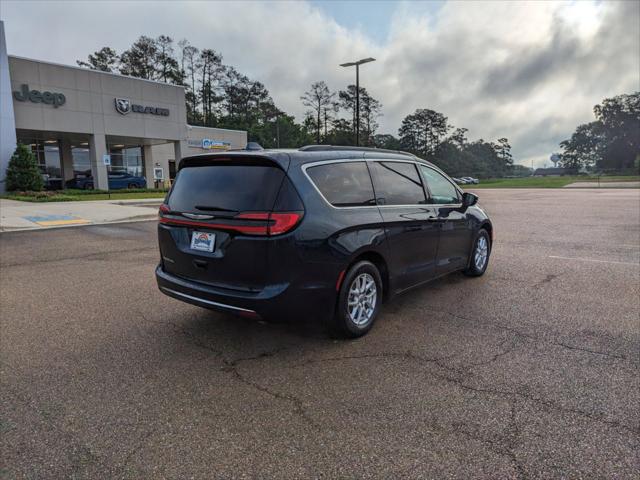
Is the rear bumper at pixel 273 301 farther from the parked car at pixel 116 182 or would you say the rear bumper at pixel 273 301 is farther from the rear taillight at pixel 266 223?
the parked car at pixel 116 182

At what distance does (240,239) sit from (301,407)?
54.1 inches

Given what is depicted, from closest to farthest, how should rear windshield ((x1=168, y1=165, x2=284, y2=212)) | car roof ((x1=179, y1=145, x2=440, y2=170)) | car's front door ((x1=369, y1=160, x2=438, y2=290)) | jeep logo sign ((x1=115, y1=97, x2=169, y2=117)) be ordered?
rear windshield ((x1=168, y1=165, x2=284, y2=212))
car roof ((x1=179, y1=145, x2=440, y2=170))
car's front door ((x1=369, y1=160, x2=438, y2=290))
jeep logo sign ((x1=115, y1=97, x2=169, y2=117))

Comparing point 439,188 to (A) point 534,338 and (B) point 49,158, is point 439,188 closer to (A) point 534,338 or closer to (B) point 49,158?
(A) point 534,338

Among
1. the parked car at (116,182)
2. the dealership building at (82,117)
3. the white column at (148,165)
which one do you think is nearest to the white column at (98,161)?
the dealership building at (82,117)

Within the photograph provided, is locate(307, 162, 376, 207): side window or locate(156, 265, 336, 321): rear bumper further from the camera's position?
locate(307, 162, 376, 207): side window

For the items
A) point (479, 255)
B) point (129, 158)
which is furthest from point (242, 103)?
point (479, 255)

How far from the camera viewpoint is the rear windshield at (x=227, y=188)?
3.57m

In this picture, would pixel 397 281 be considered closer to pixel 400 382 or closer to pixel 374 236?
pixel 374 236

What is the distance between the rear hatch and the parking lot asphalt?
2.40 feet

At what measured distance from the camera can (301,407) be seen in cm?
294

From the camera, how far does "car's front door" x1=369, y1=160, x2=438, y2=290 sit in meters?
4.39

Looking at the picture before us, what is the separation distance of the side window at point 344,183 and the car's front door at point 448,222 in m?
1.19

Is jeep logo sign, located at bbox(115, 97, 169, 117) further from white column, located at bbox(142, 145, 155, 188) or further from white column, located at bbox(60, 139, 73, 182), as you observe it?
white column, located at bbox(60, 139, 73, 182)

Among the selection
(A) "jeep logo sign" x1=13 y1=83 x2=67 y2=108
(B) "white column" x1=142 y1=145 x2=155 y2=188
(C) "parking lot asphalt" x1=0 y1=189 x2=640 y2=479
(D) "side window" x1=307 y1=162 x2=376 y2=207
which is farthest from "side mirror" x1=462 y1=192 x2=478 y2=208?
(B) "white column" x1=142 y1=145 x2=155 y2=188
